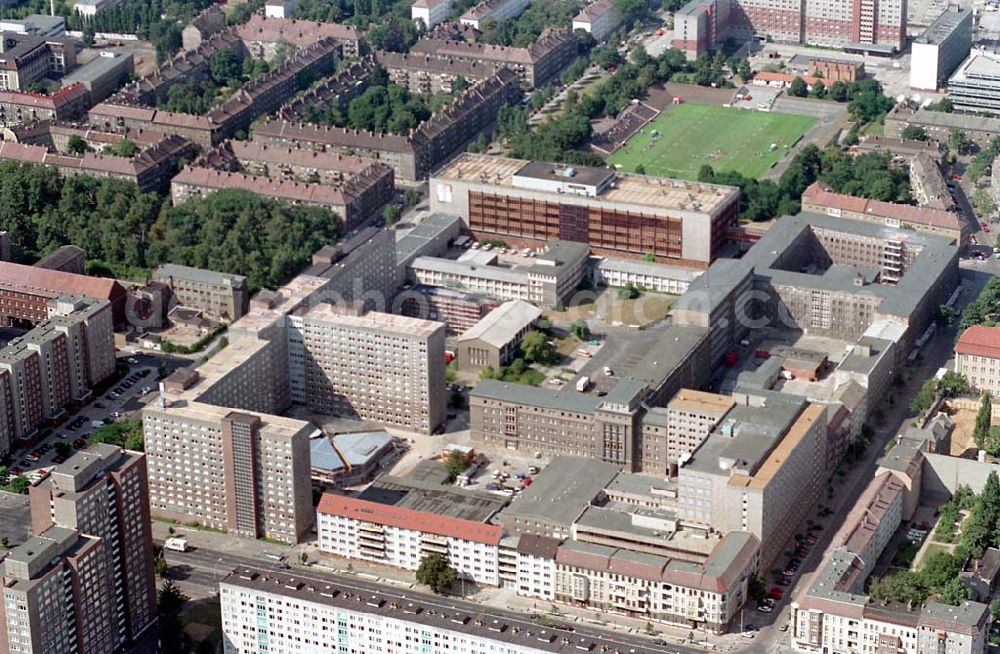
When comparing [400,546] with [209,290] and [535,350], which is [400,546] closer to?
[535,350]

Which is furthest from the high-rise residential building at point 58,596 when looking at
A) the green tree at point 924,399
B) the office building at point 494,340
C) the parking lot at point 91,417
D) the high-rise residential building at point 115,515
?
the green tree at point 924,399

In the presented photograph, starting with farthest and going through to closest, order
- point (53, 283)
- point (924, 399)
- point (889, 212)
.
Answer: point (889, 212)
point (53, 283)
point (924, 399)

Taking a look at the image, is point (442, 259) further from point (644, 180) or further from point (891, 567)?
point (891, 567)

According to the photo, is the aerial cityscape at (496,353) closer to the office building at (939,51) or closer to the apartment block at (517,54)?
the office building at (939,51)

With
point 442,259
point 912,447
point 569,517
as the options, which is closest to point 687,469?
point 569,517

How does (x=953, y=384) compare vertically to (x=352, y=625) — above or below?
below

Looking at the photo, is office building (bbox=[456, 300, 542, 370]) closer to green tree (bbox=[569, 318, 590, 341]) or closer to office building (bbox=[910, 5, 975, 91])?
green tree (bbox=[569, 318, 590, 341])

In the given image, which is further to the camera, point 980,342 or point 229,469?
point 980,342

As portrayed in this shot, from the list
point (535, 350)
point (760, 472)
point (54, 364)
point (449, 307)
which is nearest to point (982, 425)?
point (760, 472)

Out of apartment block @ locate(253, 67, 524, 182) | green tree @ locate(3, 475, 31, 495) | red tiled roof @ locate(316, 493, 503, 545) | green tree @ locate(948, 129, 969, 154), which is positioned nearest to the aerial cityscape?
red tiled roof @ locate(316, 493, 503, 545)
